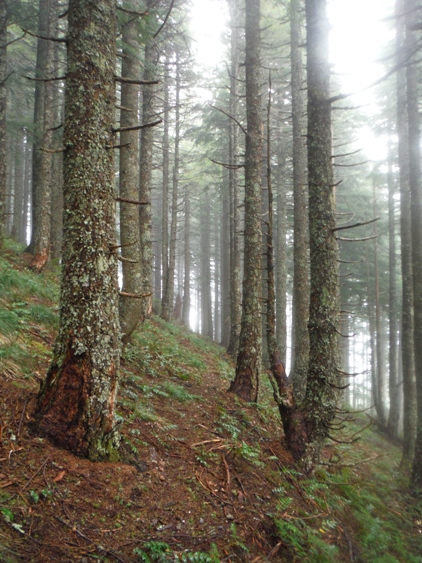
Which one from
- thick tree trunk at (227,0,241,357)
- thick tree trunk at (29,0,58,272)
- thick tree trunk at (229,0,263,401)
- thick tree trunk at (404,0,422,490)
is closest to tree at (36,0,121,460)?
thick tree trunk at (229,0,263,401)

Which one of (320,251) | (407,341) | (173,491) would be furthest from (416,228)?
(173,491)

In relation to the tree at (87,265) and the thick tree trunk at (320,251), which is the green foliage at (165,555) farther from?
the thick tree trunk at (320,251)

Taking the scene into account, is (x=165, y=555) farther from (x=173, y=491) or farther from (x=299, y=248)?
(x=299, y=248)

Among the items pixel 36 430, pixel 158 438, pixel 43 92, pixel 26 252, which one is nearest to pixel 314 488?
pixel 158 438

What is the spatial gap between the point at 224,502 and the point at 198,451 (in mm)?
933

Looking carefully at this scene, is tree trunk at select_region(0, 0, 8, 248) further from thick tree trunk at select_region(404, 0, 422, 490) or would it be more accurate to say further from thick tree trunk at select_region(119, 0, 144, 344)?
thick tree trunk at select_region(404, 0, 422, 490)

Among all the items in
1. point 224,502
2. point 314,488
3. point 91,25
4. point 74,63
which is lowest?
point 314,488

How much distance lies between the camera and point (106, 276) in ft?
13.0

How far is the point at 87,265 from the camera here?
152 inches

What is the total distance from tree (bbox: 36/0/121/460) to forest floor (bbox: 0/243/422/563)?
Result: 0.29 metres

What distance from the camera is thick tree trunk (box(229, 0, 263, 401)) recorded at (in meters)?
7.99

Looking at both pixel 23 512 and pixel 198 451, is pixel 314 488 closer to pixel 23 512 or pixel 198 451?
pixel 198 451

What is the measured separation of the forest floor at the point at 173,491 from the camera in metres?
3.02

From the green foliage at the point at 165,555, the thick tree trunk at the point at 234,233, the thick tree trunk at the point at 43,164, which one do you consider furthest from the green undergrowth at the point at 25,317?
the thick tree trunk at the point at 234,233
